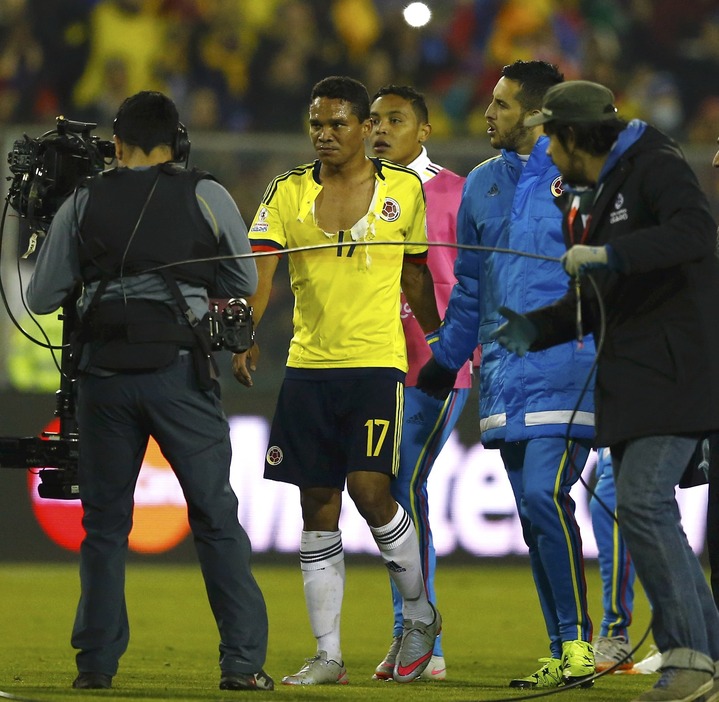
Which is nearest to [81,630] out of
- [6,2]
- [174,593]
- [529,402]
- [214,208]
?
[214,208]

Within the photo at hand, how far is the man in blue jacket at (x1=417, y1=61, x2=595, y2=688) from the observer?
5852mm

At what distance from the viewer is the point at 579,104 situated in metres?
4.73

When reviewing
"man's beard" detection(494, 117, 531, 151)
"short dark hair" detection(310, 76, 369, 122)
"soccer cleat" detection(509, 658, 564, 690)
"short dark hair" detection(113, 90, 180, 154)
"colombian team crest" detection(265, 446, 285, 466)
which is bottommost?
"soccer cleat" detection(509, 658, 564, 690)

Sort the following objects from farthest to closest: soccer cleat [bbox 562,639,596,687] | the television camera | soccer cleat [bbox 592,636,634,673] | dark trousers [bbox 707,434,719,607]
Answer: soccer cleat [bbox 592,636,634,673], soccer cleat [bbox 562,639,596,687], the television camera, dark trousers [bbox 707,434,719,607]

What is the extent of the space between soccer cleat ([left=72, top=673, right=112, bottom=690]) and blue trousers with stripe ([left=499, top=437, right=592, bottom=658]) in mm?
1751

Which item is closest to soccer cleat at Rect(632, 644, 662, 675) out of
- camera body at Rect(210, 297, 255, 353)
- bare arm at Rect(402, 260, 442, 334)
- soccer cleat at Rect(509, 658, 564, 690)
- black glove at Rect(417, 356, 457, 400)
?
soccer cleat at Rect(509, 658, 564, 690)

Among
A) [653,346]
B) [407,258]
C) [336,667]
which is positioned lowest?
[336,667]

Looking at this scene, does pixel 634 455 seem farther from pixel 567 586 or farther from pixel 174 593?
pixel 174 593

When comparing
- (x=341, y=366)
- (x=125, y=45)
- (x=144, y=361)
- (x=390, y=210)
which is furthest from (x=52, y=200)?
(x=125, y=45)

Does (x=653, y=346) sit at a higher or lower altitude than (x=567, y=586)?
higher

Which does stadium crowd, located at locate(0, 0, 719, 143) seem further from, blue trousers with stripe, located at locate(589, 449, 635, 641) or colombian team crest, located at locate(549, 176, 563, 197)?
colombian team crest, located at locate(549, 176, 563, 197)

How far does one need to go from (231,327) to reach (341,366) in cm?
79

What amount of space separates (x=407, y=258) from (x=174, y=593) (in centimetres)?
411

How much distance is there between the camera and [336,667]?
19.3ft
